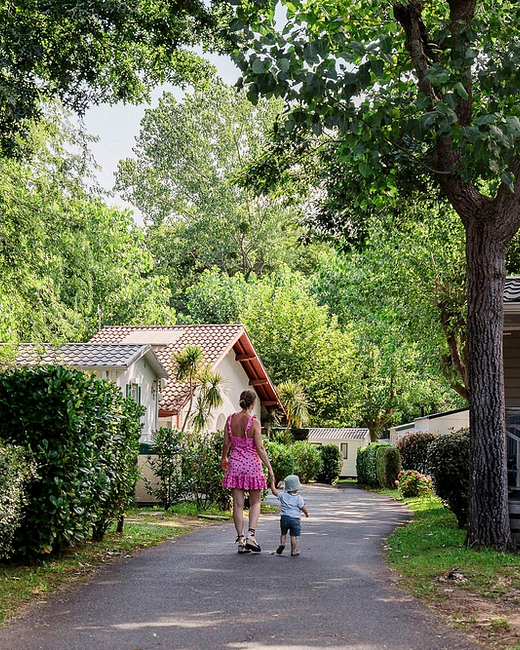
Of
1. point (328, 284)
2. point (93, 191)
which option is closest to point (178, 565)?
point (93, 191)

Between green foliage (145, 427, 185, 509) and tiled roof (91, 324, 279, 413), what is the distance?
10904 mm

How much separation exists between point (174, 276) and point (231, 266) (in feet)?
12.4

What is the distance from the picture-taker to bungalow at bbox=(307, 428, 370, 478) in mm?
63156

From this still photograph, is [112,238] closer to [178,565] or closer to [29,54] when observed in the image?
[29,54]

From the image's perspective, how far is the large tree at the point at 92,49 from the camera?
38.1ft

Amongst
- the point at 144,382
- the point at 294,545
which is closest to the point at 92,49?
the point at 294,545

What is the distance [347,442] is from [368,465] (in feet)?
65.9

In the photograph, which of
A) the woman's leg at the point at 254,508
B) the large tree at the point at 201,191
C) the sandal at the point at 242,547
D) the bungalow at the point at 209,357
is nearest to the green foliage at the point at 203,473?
the woman's leg at the point at 254,508

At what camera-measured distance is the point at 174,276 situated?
2232 inches

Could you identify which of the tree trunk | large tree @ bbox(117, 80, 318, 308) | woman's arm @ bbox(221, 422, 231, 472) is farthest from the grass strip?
large tree @ bbox(117, 80, 318, 308)

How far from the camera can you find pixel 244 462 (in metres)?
10.9

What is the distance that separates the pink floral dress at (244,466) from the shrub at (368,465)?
30417 mm

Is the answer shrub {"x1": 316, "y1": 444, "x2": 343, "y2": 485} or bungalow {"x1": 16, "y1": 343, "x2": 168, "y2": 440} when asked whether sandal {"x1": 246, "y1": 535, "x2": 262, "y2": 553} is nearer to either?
bungalow {"x1": 16, "y1": 343, "x2": 168, "y2": 440}

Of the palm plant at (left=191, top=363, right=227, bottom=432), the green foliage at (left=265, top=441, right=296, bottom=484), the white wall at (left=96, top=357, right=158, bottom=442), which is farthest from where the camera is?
the palm plant at (left=191, top=363, right=227, bottom=432)
